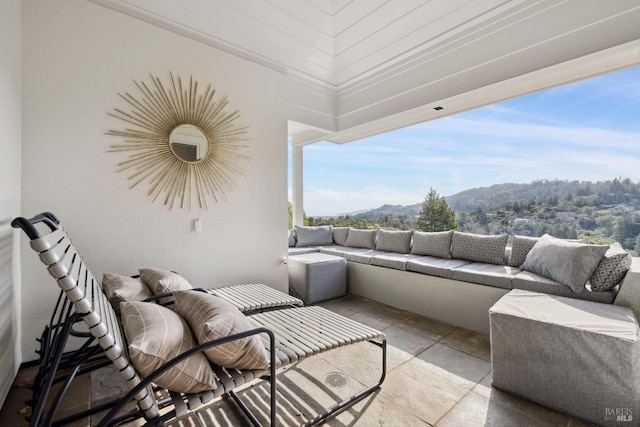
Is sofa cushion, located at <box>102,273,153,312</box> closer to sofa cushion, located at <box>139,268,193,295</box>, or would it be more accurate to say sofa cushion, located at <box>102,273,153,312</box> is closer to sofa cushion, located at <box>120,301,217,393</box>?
sofa cushion, located at <box>139,268,193,295</box>

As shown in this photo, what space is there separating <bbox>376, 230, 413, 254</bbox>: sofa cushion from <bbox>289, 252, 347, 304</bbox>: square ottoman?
767 mm

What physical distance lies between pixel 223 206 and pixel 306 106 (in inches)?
70.0

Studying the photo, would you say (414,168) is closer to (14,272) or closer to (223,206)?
(223,206)

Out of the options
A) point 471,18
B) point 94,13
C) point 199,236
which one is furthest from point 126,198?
point 471,18

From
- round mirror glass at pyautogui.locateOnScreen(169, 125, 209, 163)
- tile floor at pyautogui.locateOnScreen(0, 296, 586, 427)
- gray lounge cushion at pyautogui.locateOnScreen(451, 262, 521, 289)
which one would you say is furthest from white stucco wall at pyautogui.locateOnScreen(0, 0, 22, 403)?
gray lounge cushion at pyautogui.locateOnScreen(451, 262, 521, 289)

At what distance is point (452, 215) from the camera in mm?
4629

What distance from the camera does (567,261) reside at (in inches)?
94.4

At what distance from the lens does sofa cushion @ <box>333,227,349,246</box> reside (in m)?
5.13

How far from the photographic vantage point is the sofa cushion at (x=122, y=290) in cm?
180

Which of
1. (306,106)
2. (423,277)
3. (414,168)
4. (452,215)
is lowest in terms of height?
(423,277)

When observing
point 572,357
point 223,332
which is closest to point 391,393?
point 572,357

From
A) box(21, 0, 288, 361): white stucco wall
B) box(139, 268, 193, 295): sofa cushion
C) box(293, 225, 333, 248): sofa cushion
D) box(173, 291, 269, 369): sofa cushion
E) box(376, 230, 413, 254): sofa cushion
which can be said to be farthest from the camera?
box(293, 225, 333, 248): sofa cushion

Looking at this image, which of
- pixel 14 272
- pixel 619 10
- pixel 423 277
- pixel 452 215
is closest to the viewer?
pixel 14 272

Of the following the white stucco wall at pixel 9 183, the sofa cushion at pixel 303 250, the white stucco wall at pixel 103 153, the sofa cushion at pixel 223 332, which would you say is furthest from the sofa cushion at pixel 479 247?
the white stucco wall at pixel 9 183
